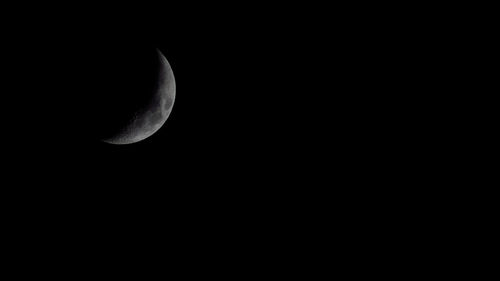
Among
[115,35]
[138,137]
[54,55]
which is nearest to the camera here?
[54,55]

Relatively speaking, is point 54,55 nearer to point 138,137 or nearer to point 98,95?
point 98,95

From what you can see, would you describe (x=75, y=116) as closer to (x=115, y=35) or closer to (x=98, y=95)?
(x=98, y=95)

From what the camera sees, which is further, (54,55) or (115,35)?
(115,35)

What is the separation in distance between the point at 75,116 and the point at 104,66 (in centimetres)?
64

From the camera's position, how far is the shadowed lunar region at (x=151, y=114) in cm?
456

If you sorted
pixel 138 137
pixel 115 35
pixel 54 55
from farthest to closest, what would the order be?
1. pixel 138 137
2. pixel 115 35
3. pixel 54 55

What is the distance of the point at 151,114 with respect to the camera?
466 centimetres

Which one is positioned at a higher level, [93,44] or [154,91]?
[93,44]

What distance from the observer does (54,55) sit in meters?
4.07

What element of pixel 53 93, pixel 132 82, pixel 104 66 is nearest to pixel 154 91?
pixel 132 82

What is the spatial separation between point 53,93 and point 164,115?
124 centimetres

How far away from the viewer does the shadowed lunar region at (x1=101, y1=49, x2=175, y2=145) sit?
456 cm

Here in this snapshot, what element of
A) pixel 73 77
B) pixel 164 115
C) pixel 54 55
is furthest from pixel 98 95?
pixel 164 115

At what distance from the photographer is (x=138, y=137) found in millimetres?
4859
